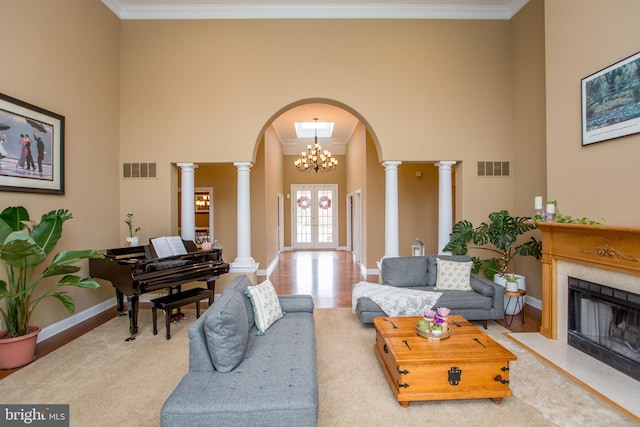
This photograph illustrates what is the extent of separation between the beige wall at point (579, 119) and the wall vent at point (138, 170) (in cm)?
558

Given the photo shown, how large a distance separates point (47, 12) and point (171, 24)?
170cm

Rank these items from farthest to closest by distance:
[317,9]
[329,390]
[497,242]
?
[317,9], [497,242], [329,390]

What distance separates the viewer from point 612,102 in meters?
3.03

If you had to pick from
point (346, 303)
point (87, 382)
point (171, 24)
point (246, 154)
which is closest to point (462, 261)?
point (346, 303)

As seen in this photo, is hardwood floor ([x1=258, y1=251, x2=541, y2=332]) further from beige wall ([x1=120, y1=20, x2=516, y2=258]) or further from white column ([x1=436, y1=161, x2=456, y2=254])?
beige wall ([x1=120, y1=20, x2=516, y2=258])

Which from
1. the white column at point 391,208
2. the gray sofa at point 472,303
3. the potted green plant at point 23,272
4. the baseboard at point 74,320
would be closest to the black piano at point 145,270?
the potted green plant at point 23,272

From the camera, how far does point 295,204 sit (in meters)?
11.8

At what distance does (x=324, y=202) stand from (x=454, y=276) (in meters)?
7.72

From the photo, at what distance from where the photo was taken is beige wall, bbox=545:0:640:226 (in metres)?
2.91

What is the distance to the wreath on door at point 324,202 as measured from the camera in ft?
38.4

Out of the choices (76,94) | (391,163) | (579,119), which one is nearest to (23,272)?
(76,94)

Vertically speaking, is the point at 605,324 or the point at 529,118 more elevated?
the point at 529,118

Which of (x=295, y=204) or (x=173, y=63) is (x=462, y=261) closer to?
(x=173, y=63)

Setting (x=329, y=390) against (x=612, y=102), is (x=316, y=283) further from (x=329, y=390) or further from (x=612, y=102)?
(x=612, y=102)
